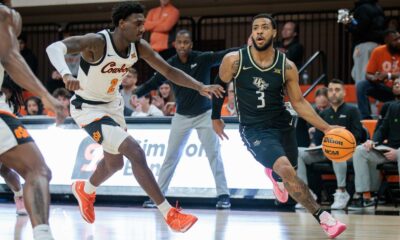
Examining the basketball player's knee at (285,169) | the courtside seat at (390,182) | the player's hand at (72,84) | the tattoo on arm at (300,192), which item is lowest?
the courtside seat at (390,182)

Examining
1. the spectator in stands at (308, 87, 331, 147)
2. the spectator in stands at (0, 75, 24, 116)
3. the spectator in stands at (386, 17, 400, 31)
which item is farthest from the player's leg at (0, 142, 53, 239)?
the spectator in stands at (386, 17, 400, 31)

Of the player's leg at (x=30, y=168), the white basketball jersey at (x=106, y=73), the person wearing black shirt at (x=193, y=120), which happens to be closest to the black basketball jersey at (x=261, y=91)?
the white basketball jersey at (x=106, y=73)

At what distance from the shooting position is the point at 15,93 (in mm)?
9680

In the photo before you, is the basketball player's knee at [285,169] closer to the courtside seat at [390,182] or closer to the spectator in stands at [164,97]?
the courtside seat at [390,182]

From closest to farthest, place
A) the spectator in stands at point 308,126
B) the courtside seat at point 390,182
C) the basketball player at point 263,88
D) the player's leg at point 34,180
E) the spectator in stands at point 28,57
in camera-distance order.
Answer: the player's leg at point 34,180 → the basketball player at point 263,88 → the courtside seat at point 390,182 → the spectator in stands at point 308,126 → the spectator in stands at point 28,57

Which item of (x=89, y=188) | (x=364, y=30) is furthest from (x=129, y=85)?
(x=89, y=188)

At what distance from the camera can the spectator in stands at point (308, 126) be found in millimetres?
11500

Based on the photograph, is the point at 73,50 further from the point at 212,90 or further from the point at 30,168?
the point at 30,168

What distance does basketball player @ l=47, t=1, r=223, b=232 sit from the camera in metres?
6.91

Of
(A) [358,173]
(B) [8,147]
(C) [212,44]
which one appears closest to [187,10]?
(C) [212,44]

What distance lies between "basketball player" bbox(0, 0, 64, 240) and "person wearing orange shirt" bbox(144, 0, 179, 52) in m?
8.70

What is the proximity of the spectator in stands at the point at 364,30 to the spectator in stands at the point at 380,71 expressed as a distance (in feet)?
1.20

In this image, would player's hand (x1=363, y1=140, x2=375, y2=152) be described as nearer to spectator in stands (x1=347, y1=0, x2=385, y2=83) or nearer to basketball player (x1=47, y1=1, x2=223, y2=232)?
spectator in stands (x1=347, y1=0, x2=385, y2=83)

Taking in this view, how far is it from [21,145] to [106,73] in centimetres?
234
